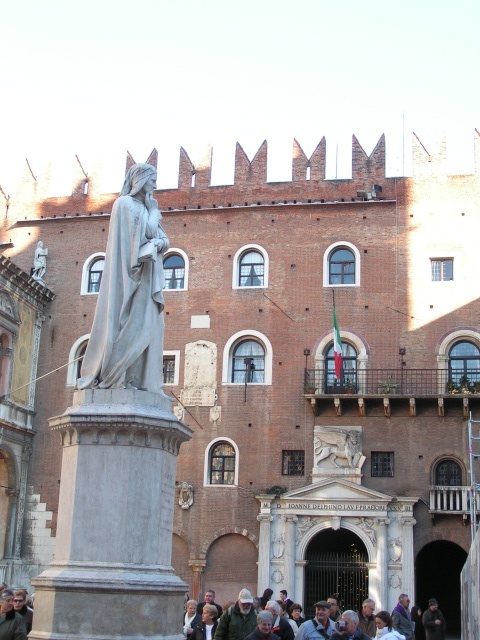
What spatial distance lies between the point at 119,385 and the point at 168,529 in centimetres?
134

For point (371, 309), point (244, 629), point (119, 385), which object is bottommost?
point (244, 629)

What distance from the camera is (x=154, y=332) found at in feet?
28.3

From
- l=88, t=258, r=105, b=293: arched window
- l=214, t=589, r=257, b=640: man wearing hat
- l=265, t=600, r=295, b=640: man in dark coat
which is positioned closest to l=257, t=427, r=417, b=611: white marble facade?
l=88, t=258, r=105, b=293: arched window

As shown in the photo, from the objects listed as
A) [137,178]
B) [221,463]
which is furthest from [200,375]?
[137,178]

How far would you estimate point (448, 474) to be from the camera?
26.0 meters

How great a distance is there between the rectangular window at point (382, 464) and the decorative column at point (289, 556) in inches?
103

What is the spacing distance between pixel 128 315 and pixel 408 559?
60.1 ft

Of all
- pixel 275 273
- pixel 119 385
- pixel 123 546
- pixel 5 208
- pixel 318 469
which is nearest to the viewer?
pixel 123 546

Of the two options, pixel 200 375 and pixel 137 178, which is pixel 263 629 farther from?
pixel 200 375

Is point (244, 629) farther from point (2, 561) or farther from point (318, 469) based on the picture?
point (2, 561)

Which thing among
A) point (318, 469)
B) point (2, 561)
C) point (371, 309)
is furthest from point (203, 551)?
point (371, 309)

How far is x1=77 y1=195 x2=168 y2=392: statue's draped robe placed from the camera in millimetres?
8383

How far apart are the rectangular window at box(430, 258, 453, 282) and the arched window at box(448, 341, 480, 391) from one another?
203cm

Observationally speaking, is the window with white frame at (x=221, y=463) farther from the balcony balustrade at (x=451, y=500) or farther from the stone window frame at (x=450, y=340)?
the stone window frame at (x=450, y=340)
